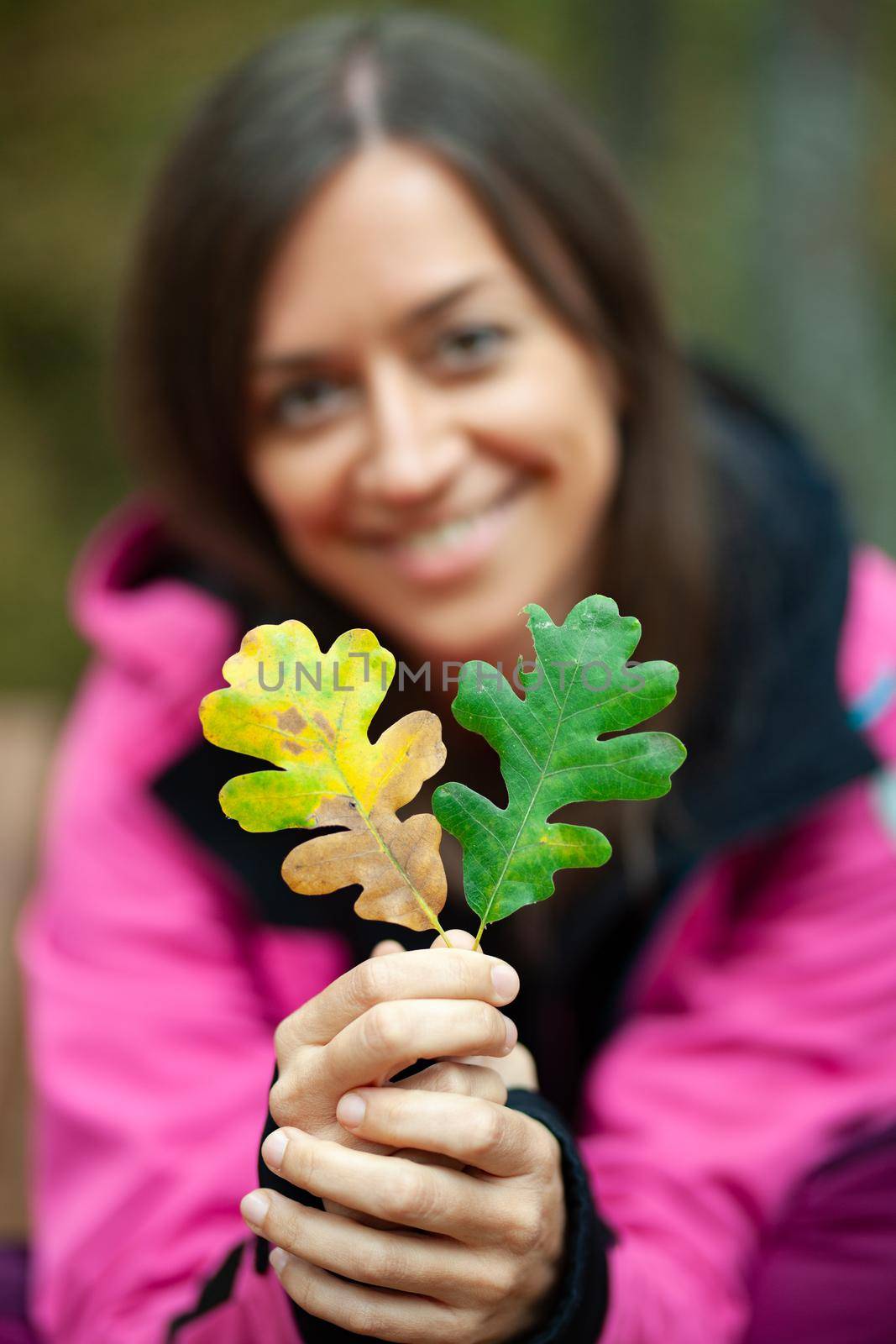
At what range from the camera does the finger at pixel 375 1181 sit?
0.43 metres

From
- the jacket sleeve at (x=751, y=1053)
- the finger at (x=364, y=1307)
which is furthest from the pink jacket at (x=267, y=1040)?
the finger at (x=364, y=1307)

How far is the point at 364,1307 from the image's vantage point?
0.47 m

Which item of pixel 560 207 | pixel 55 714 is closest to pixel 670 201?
pixel 55 714

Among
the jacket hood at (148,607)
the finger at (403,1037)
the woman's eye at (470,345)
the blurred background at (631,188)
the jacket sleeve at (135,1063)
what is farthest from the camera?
the blurred background at (631,188)

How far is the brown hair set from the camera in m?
0.94

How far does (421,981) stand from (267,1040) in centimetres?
50

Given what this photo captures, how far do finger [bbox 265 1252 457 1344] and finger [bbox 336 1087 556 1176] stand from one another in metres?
0.08

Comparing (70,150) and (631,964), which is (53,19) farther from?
(631,964)

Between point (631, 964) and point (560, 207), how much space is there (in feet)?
2.06

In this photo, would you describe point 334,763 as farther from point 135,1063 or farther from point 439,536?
point 135,1063

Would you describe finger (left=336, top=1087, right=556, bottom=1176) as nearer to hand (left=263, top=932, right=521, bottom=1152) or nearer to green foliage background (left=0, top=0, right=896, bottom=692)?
hand (left=263, top=932, right=521, bottom=1152)

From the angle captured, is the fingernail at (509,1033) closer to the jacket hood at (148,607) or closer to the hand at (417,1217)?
the hand at (417,1217)

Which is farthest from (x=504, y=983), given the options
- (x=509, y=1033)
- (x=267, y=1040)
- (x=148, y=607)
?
(x=148, y=607)

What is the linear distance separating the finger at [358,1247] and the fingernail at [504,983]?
11 centimetres
